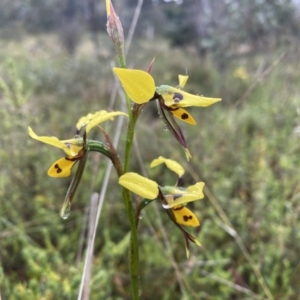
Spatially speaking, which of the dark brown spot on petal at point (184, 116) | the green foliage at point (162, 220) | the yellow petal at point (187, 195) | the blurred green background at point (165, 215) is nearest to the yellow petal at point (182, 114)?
the dark brown spot on petal at point (184, 116)

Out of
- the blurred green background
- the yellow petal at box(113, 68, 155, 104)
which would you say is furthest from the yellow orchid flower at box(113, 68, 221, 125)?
the blurred green background

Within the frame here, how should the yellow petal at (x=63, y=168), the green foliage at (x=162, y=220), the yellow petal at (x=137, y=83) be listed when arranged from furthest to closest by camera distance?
the green foliage at (x=162, y=220), the yellow petal at (x=63, y=168), the yellow petal at (x=137, y=83)

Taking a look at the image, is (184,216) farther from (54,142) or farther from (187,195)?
(54,142)

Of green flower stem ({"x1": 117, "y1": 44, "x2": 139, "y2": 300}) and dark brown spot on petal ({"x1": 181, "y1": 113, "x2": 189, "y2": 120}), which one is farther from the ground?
dark brown spot on petal ({"x1": 181, "y1": 113, "x2": 189, "y2": 120})

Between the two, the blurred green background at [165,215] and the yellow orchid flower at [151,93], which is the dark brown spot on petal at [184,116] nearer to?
the yellow orchid flower at [151,93]

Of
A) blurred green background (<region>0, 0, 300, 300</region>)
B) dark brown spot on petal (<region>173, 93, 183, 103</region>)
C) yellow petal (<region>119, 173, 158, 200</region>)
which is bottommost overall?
blurred green background (<region>0, 0, 300, 300</region>)

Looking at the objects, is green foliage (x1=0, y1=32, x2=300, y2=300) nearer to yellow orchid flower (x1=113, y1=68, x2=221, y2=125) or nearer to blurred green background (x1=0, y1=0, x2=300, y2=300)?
blurred green background (x1=0, y1=0, x2=300, y2=300)

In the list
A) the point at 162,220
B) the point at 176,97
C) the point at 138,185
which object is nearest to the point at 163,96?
the point at 176,97
